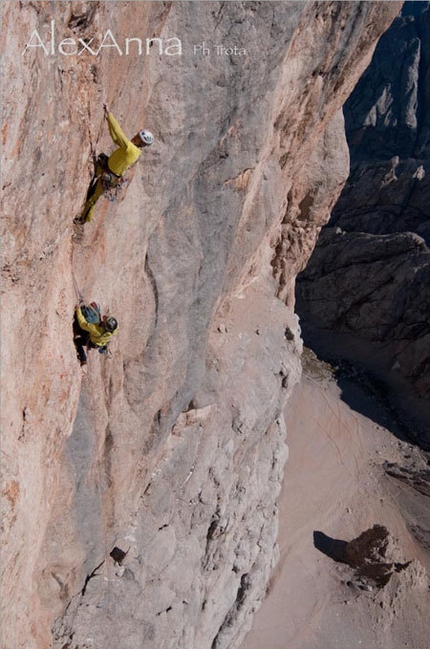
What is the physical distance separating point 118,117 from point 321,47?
16.7ft

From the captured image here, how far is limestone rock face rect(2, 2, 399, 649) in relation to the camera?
173 inches

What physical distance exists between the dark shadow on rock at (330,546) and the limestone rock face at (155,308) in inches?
144

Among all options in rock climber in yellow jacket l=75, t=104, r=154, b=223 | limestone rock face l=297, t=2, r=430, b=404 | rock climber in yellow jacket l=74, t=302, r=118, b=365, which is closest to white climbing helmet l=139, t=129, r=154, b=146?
rock climber in yellow jacket l=75, t=104, r=154, b=223

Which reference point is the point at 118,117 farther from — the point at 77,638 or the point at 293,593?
the point at 293,593

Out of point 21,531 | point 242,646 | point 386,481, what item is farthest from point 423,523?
point 21,531

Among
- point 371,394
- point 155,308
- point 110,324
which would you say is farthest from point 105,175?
point 371,394

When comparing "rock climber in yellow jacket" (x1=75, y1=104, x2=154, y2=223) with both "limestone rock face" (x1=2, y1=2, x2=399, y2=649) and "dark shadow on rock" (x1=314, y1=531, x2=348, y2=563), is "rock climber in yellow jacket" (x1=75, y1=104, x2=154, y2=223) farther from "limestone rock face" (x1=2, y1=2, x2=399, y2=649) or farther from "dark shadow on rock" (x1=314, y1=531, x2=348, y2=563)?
"dark shadow on rock" (x1=314, y1=531, x2=348, y2=563)

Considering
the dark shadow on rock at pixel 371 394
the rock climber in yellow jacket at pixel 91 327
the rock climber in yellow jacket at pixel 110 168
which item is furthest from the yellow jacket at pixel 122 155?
the dark shadow on rock at pixel 371 394

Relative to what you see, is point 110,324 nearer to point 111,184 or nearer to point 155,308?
point 111,184

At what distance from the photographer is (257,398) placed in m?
10.8

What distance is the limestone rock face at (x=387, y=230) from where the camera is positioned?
2617cm

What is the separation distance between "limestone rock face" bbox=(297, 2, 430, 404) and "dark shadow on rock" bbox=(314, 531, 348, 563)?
10.2 meters

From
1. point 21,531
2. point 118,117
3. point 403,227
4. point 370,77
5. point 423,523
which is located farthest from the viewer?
point 370,77

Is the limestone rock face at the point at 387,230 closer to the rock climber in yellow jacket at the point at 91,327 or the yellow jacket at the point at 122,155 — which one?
the rock climber in yellow jacket at the point at 91,327
